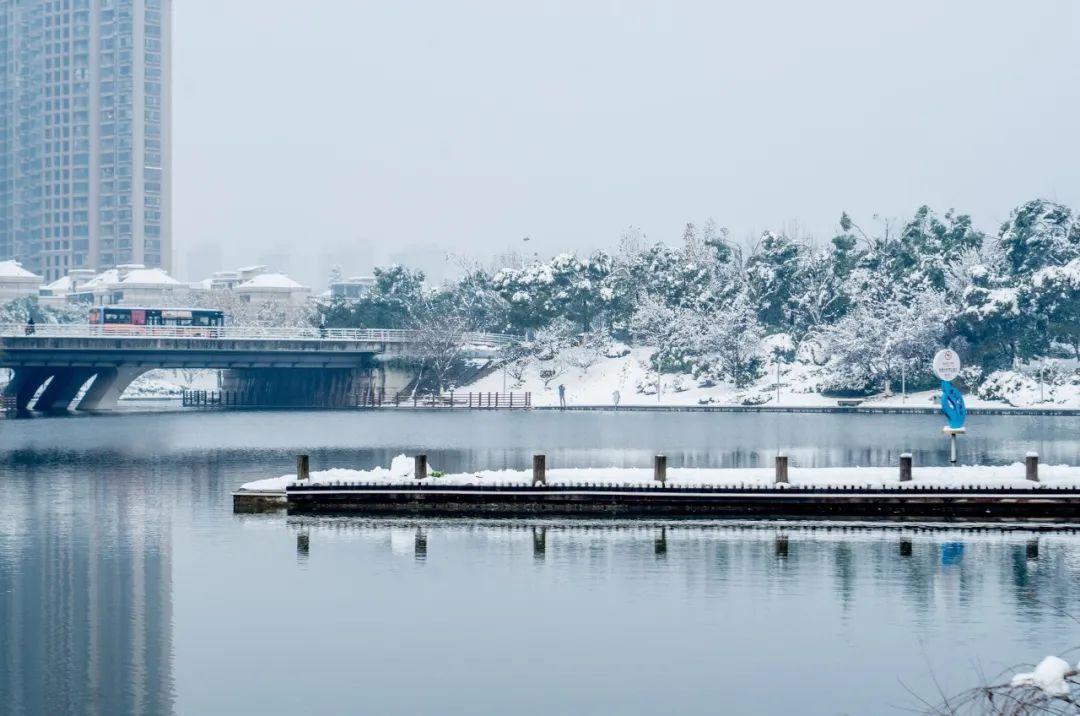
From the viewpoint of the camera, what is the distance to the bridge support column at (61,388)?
460 feet

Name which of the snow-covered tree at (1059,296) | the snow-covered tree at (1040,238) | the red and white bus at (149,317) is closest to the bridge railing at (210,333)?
the red and white bus at (149,317)

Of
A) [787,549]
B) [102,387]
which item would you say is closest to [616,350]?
[102,387]

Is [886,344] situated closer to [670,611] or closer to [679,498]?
[679,498]

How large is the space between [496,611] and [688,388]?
373 feet

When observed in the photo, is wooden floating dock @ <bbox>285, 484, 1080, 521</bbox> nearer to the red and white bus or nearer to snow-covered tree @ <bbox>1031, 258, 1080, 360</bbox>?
snow-covered tree @ <bbox>1031, 258, 1080, 360</bbox>

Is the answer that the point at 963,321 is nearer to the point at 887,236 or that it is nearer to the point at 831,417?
the point at 831,417

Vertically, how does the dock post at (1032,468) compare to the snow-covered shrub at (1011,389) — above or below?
below

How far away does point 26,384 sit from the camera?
137 metres

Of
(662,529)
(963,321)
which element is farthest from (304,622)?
(963,321)

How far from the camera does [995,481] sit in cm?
4788

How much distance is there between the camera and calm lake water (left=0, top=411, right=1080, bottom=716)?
26547 mm

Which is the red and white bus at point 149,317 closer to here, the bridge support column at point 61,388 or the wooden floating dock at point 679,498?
the bridge support column at point 61,388

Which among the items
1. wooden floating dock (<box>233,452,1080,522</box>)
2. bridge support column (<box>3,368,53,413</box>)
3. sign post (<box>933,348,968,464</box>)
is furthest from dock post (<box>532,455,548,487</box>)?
bridge support column (<box>3,368,53,413</box>)

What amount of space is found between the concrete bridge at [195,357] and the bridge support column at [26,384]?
0.09 metres
